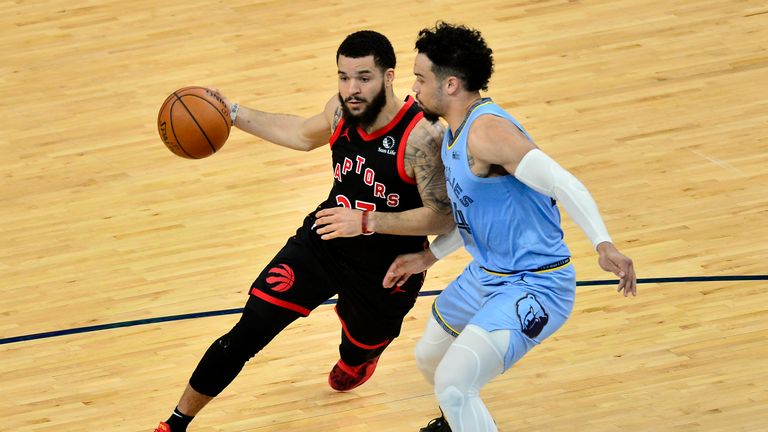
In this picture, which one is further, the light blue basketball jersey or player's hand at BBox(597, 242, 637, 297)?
the light blue basketball jersey

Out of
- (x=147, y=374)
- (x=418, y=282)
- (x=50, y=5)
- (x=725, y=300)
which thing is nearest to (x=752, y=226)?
(x=725, y=300)

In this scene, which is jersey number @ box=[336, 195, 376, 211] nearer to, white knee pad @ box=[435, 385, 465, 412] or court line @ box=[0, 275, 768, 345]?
white knee pad @ box=[435, 385, 465, 412]

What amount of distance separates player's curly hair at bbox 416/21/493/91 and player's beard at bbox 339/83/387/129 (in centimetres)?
43

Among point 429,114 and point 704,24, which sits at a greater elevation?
point 429,114

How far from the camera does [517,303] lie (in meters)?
5.48

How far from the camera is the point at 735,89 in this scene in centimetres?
1013

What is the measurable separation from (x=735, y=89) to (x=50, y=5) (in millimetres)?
6464

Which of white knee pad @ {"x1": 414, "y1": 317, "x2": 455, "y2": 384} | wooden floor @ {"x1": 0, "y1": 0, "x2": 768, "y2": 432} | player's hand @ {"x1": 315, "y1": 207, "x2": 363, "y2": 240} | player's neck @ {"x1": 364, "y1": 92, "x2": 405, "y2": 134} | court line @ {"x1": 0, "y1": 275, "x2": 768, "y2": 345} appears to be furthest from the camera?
court line @ {"x1": 0, "y1": 275, "x2": 768, "y2": 345}

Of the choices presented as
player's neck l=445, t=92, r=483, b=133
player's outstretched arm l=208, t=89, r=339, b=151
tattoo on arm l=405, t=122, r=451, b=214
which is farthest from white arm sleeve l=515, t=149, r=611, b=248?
player's outstretched arm l=208, t=89, r=339, b=151

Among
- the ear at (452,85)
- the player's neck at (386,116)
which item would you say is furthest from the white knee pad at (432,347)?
the ear at (452,85)

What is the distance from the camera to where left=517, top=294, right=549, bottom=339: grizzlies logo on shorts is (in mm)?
5446

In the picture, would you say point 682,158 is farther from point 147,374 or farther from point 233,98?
point 147,374

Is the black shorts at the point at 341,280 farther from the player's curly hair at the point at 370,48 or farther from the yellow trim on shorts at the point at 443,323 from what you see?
the player's curly hair at the point at 370,48

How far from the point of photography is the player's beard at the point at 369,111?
5.96 meters
